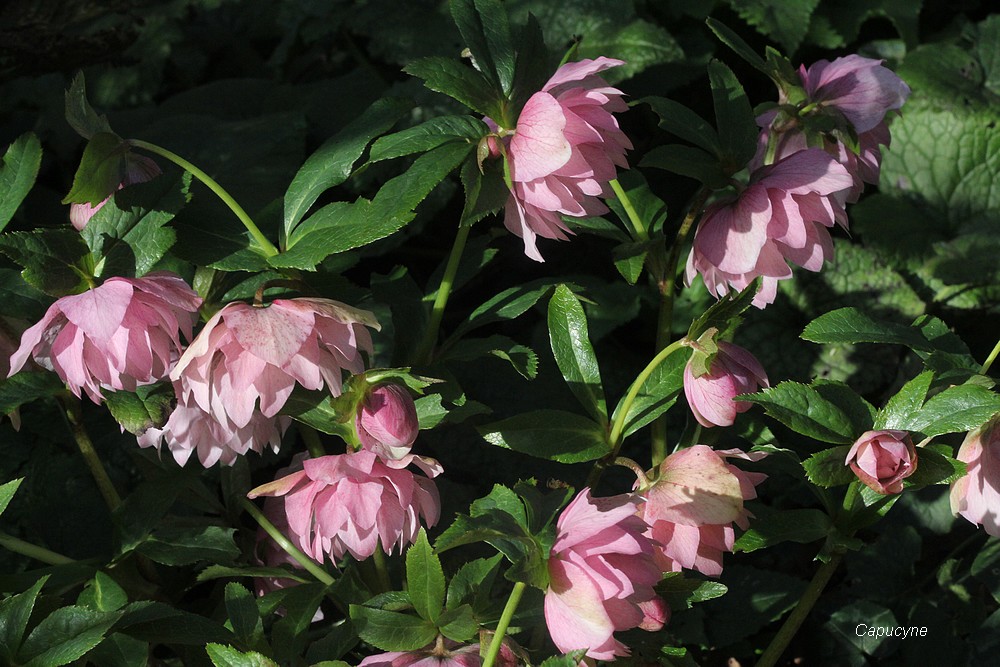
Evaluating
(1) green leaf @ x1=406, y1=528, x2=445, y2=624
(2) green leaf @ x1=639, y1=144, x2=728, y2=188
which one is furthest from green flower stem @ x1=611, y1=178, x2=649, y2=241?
(1) green leaf @ x1=406, y1=528, x2=445, y2=624

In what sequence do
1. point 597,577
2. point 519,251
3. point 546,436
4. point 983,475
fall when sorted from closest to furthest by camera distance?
1. point 597,577
2. point 983,475
3. point 546,436
4. point 519,251

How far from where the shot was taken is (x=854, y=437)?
2.56ft

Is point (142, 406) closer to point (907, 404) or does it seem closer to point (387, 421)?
point (387, 421)

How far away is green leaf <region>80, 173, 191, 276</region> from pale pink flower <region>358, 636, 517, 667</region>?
0.36 m

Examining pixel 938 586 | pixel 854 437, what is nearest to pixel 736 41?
pixel 854 437

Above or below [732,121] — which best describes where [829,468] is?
below

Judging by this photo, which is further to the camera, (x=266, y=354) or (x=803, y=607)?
(x=803, y=607)

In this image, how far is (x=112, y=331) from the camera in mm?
661

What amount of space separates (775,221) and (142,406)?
0.55 metres

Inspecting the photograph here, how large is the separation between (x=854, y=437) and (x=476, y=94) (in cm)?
42

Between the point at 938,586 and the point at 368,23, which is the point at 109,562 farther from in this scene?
the point at 368,23

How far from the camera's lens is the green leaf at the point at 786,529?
32.6 inches

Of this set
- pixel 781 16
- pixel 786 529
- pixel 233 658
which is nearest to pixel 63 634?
pixel 233 658

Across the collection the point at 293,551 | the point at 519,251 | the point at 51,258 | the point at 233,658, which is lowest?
the point at 519,251
